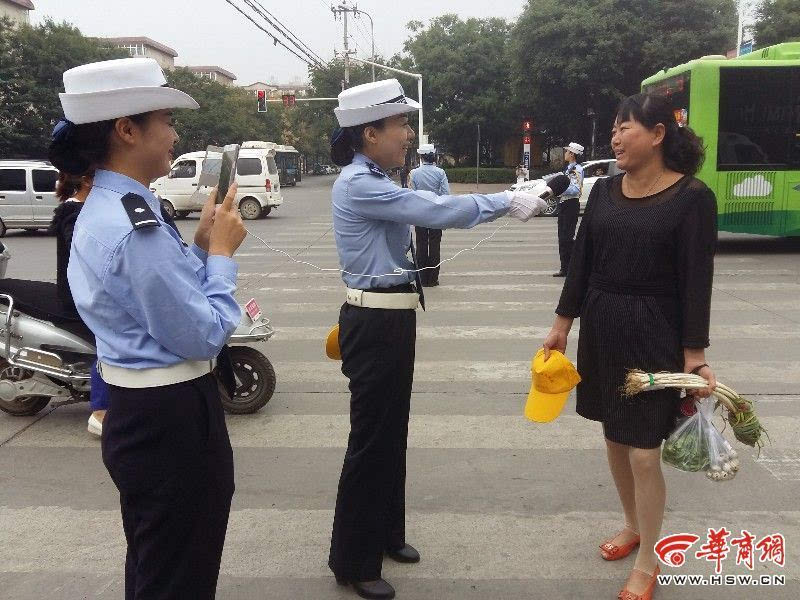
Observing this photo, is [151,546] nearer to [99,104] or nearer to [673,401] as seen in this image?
[99,104]

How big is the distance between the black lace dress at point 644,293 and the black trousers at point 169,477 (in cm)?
150

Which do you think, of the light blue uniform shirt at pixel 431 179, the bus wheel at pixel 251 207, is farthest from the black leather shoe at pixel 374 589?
the bus wheel at pixel 251 207

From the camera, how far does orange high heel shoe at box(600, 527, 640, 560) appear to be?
3203mm

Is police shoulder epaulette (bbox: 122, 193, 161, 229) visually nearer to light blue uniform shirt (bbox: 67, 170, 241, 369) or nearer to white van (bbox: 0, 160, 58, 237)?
light blue uniform shirt (bbox: 67, 170, 241, 369)

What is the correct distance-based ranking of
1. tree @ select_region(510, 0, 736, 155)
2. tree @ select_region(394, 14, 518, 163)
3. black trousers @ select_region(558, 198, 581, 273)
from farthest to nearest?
1. tree @ select_region(394, 14, 518, 163)
2. tree @ select_region(510, 0, 736, 155)
3. black trousers @ select_region(558, 198, 581, 273)

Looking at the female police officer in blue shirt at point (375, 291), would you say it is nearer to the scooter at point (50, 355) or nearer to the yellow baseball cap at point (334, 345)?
the yellow baseball cap at point (334, 345)

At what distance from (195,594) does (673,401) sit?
1.73 m

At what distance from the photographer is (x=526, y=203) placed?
2.77 meters

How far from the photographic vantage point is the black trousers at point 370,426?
2.89 meters

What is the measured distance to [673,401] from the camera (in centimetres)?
279

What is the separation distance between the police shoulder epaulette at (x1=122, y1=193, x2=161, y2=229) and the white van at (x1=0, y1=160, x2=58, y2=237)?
17.2 meters

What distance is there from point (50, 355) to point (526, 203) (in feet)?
11.0

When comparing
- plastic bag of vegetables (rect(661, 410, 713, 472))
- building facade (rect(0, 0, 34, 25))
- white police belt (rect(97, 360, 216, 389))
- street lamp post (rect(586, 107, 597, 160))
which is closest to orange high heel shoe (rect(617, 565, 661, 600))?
plastic bag of vegetables (rect(661, 410, 713, 472))

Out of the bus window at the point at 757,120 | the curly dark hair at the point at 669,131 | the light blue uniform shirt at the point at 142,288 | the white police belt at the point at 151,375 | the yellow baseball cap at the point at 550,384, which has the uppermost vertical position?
the bus window at the point at 757,120
